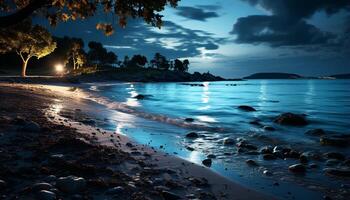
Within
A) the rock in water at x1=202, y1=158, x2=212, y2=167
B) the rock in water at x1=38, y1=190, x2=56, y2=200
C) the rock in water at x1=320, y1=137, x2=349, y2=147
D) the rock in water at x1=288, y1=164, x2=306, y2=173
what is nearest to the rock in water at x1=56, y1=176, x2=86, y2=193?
the rock in water at x1=38, y1=190, x2=56, y2=200

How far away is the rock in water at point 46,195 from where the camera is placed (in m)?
5.61

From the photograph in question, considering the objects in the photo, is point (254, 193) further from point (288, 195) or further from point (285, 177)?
point (285, 177)

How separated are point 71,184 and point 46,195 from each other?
2.02 feet

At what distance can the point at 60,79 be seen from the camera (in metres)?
70.3

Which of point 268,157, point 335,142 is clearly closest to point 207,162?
point 268,157

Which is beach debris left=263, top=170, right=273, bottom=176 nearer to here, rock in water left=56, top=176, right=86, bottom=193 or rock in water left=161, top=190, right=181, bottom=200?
rock in water left=161, top=190, right=181, bottom=200

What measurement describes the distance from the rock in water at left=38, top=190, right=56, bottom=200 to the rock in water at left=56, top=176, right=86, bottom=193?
1.25 feet

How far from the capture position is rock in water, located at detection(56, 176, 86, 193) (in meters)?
6.11

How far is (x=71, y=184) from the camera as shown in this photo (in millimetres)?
6203

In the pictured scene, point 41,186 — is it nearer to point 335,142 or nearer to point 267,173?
point 267,173

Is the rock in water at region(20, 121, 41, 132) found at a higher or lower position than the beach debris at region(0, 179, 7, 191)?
higher

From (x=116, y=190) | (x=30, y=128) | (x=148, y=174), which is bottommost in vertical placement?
(x=148, y=174)

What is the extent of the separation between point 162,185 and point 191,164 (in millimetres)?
2797

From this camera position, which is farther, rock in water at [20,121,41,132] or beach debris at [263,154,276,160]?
beach debris at [263,154,276,160]
